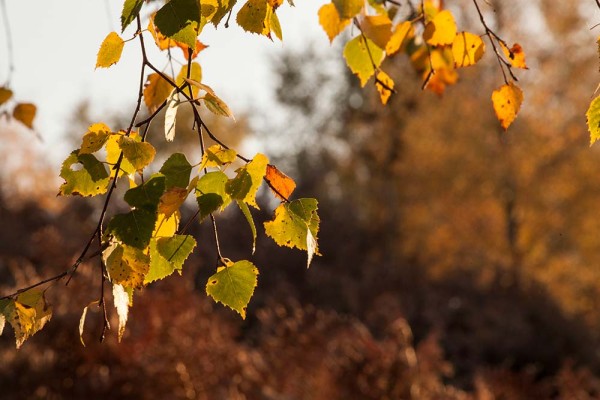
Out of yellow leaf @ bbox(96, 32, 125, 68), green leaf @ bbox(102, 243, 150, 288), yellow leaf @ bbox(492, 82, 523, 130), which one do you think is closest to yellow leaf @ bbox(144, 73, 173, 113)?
yellow leaf @ bbox(96, 32, 125, 68)

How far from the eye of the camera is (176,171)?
48.5 inches

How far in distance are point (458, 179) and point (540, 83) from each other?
3.03m

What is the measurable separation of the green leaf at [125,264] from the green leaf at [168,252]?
0.11 feet

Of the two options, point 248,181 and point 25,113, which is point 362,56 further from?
point 25,113

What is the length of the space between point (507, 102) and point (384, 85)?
25 centimetres

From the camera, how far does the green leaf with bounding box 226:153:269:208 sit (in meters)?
1.25

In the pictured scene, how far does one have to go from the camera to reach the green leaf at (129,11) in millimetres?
1247

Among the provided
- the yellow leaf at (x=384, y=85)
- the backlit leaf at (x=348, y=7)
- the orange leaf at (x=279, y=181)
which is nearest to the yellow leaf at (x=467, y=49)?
the yellow leaf at (x=384, y=85)

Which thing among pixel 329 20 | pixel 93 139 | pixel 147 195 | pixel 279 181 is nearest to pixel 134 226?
pixel 147 195

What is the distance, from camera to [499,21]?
593 inches

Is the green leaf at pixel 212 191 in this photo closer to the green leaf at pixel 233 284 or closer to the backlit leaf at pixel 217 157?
the backlit leaf at pixel 217 157

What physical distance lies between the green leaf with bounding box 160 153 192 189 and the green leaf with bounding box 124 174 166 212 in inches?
1.3

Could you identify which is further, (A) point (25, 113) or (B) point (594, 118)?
(A) point (25, 113)

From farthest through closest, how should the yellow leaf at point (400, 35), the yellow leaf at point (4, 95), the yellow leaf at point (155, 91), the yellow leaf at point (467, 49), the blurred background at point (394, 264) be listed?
the blurred background at point (394, 264)
the yellow leaf at point (4, 95)
the yellow leaf at point (400, 35)
the yellow leaf at point (467, 49)
the yellow leaf at point (155, 91)
